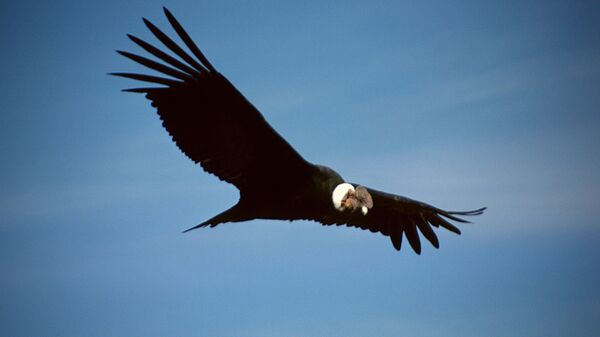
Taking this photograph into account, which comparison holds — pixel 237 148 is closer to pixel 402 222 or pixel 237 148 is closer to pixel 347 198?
pixel 347 198

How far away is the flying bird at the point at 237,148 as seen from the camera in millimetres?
6609

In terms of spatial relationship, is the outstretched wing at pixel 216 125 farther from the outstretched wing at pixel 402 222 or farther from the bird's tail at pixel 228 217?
the outstretched wing at pixel 402 222

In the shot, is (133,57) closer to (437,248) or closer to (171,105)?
(171,105)

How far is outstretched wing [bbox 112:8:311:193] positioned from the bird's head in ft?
1.77

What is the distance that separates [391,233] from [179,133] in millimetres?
4085

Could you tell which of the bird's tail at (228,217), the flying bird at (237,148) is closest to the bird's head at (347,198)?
the flying bird at (237,148)

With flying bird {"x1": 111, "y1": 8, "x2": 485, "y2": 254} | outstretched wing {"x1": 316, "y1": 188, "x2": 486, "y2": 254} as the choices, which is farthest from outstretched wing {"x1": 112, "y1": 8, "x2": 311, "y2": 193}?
outstretched wing {"x1": 316, "y1": 188, "x2": 486, "y2": 254}

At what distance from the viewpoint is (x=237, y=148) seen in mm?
7430

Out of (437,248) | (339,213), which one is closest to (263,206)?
(339,213)

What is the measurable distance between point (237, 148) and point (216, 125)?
0.43 meters

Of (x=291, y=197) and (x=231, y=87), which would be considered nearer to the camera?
(x=231, y=87)

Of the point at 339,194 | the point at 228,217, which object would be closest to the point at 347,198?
the point at 339,194

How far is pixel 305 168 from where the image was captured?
7688 millimetres

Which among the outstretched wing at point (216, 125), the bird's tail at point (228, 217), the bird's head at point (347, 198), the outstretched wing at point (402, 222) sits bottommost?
the bird's tail at point (228, 217)
